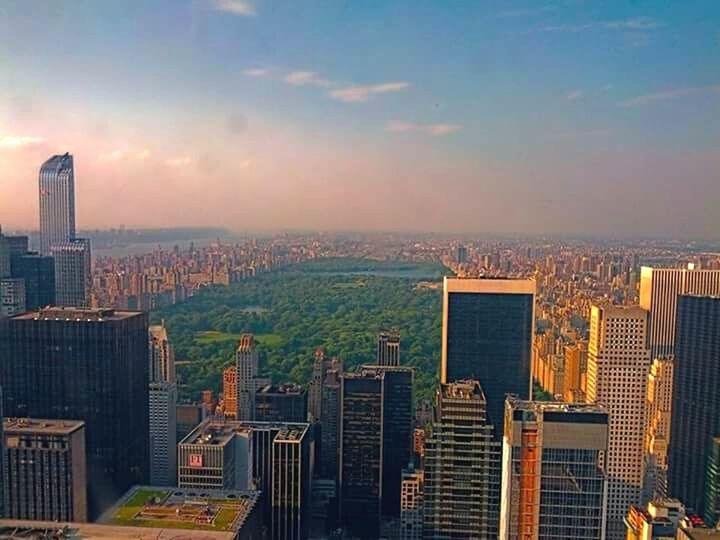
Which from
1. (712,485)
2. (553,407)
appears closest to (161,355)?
(553,407)

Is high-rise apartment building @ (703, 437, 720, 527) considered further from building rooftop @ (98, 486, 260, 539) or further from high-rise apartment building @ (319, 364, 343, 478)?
high-rise apartment building @ (319, 364, 343, 478)

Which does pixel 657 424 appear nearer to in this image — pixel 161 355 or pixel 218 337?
pixel 218 337

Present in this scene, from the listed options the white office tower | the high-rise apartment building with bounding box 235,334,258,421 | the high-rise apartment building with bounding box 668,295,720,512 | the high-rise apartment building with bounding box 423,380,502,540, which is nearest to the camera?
the high-rise apartment building with bounding box 423,380,502,540

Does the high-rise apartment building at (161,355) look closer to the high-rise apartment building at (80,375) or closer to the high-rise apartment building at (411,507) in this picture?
the high-rise apartment building at (80,375)

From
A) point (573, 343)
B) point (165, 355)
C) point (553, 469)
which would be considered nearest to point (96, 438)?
point (165, 355)

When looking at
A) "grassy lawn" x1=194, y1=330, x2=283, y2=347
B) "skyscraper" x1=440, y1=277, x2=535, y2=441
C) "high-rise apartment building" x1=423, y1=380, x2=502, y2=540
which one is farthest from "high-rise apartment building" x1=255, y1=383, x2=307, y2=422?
"high-rise apartment building" x1=423, y1=380, x2=502, y2=540

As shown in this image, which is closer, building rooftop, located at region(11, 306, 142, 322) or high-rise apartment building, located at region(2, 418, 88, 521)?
high-rise apartment building, located at region(2, 418, 88, 521)

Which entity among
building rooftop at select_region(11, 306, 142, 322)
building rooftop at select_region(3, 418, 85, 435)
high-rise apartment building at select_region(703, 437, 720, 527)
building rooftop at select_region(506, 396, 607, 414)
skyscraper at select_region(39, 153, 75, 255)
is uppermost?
skyscraper at select_region(39, 153, 75, 255)
